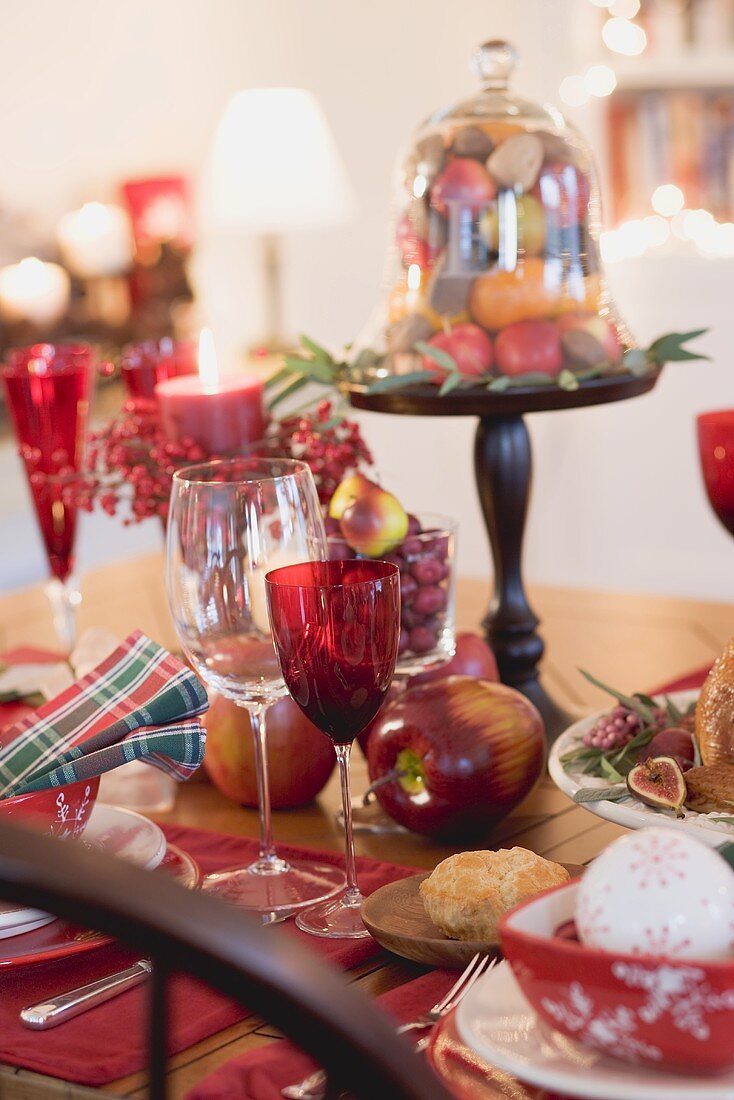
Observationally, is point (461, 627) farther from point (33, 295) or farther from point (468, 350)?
point (33, 295)

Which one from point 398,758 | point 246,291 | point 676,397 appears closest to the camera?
point 398,758

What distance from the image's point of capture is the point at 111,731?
0.86m

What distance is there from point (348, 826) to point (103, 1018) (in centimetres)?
18

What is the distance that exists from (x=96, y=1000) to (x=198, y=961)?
34cm

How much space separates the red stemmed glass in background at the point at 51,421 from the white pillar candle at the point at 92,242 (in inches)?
103

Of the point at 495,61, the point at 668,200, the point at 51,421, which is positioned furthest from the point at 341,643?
the point at 668,200

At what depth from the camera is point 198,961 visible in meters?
0.42

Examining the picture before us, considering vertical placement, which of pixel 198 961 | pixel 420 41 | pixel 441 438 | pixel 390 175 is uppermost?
pixel 420 41

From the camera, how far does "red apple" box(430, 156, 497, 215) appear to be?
113 cm

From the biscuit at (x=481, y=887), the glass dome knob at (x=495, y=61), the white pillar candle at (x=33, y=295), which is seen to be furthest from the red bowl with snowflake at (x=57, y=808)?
the white pillar candle at (x=33, y=295)

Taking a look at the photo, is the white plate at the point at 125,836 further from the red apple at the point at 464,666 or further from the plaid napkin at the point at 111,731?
the red apple at the point at 464,666

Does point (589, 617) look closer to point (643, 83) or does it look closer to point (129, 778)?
point (129, 778)

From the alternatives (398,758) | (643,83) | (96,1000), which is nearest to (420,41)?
(643,83)

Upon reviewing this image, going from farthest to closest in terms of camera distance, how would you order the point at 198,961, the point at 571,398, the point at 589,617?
the point at 589,617, the point at 571,398, the point at 198,961
